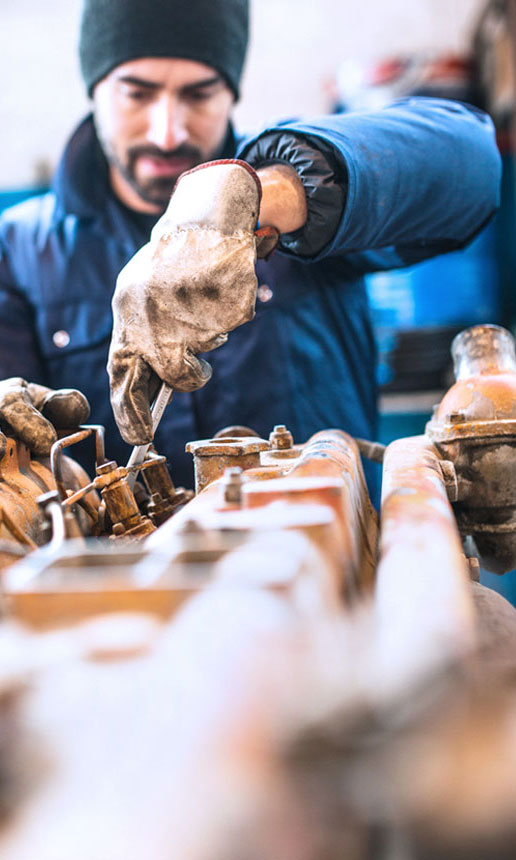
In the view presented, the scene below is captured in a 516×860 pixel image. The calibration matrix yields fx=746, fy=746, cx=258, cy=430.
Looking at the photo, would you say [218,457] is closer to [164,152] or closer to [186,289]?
[186,289]

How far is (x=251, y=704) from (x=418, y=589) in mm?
213

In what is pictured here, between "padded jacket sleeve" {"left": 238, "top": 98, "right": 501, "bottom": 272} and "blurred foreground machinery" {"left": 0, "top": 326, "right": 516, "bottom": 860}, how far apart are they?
1.03 meters

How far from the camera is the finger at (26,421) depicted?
122 centimetres

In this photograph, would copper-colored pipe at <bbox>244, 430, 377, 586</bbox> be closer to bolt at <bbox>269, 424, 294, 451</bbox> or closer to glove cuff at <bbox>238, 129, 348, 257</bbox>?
bolt at <bbox>269, 424, 294, 451</bbox>

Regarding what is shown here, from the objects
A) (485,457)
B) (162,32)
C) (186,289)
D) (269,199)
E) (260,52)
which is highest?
(260,52)

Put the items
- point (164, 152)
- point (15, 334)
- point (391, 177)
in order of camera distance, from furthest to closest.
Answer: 1. point (15, 334)
2. point (164, 152)
3. point (391, 177)

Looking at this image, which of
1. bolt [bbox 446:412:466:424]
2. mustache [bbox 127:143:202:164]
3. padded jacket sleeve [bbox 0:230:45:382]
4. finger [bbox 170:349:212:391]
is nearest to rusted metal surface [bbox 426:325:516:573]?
A: bolt [bbox 446:412:466:424]

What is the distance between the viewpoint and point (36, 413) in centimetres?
125

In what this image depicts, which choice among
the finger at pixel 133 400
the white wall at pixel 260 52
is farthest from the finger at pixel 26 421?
the white wall at pixel 260 52

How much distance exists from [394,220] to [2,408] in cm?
110

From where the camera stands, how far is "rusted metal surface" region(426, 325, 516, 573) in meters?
1.29

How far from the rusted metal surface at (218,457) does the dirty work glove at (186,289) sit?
13 centimetres

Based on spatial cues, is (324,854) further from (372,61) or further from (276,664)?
(372,61)

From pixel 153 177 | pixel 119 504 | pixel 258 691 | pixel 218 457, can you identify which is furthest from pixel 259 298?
pixel 258 691
